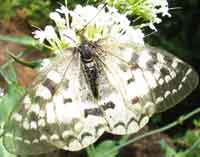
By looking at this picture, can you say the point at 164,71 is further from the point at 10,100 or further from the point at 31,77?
the point at 31,77

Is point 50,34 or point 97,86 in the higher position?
point 50,34

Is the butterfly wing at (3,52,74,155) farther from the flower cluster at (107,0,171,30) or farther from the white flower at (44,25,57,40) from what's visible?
the flower cluster at (107,0,171,30)

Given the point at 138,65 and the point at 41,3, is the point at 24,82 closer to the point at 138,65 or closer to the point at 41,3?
the point at 41,3

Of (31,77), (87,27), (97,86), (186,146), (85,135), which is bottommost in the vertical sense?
(186,146)

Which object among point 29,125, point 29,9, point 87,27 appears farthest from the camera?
point 29,9

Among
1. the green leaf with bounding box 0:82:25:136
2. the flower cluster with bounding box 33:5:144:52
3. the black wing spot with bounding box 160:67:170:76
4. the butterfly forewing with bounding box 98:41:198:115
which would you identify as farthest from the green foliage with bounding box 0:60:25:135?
the black wing spot with bounding box 160:67:170:76

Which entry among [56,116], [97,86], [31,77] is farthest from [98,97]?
[31,77]

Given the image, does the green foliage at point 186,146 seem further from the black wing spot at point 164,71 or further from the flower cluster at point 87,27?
the flower cluster at point 87,27

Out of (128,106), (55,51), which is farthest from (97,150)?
(55,51)
